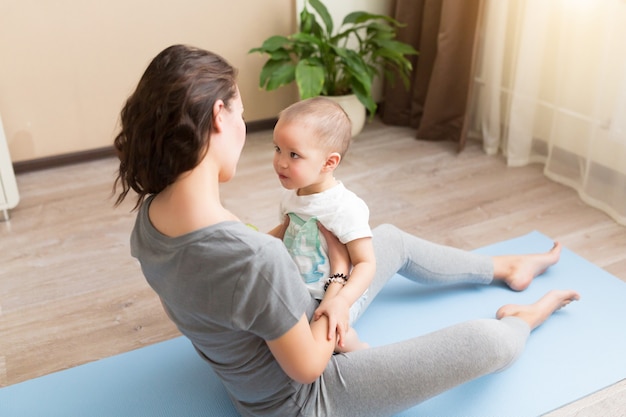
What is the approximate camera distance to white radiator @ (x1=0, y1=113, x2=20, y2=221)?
91.6 inches

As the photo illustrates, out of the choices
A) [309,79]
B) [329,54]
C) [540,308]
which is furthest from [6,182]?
[540,308]

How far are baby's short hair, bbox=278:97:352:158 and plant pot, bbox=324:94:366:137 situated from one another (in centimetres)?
148

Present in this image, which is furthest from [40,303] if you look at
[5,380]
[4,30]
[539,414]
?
[539,414]

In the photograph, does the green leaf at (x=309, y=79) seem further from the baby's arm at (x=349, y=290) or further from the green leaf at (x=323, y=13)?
the baby's arm at (x=349, y=290)

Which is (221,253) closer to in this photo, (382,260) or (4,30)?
(382,260)

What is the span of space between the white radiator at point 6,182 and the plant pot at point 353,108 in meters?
1.37

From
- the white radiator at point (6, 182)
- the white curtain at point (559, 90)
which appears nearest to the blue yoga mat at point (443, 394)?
the white curtain at point (559, 90)

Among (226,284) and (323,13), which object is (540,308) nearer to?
(226,284)

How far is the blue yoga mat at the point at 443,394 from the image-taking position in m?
1.50

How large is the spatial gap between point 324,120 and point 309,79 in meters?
1.36

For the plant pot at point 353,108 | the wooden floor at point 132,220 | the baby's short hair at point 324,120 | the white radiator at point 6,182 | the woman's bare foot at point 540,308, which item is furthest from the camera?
the plant pot at point 353,108

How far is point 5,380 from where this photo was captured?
5.41 feet

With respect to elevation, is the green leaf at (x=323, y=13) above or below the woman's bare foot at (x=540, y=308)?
above

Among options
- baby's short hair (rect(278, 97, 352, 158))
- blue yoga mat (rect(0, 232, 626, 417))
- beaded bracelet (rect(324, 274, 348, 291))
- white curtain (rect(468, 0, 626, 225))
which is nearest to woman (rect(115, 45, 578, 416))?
beaded bracelet (rect(324, 274, 348, 291))
